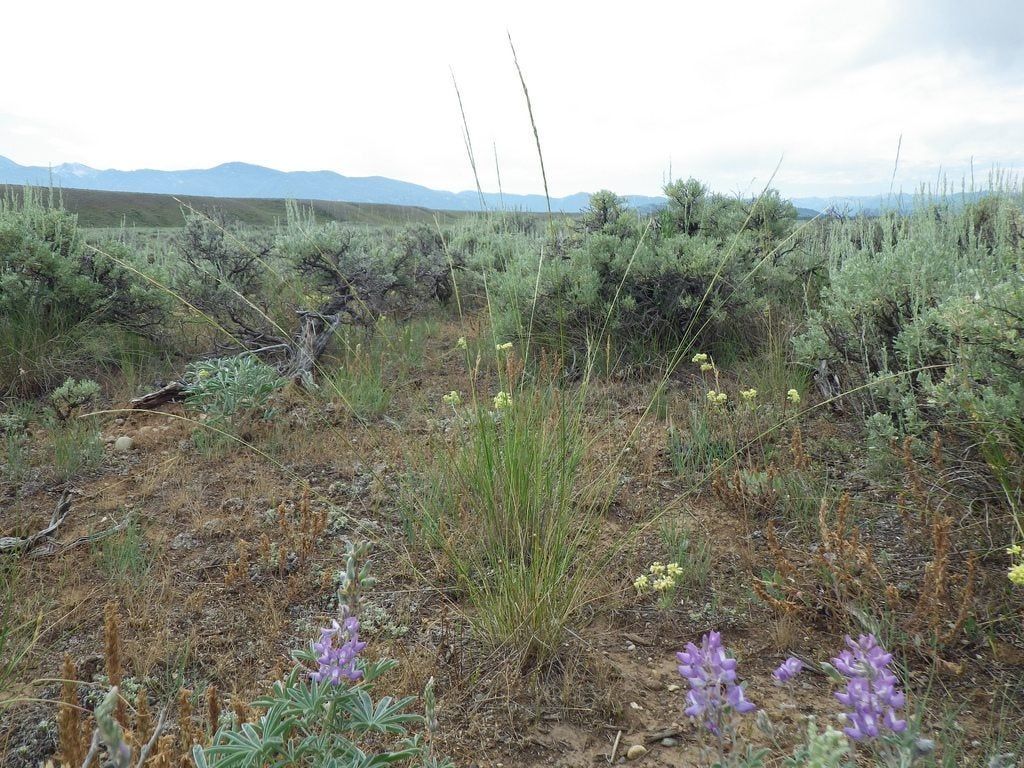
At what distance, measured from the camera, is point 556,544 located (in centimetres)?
203

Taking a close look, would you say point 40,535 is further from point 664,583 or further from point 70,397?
point 664,583

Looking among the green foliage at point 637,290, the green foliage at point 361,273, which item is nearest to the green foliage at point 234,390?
the green foliage at point 361,273

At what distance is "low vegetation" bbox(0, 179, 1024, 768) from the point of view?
1.48m

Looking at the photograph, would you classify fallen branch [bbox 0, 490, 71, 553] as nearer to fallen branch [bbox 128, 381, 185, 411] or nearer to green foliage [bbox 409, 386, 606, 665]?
fallen branch [bbox 128, 381, 185, 411]

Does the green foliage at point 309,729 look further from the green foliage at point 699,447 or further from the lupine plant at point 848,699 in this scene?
the green foliage at point 699,447

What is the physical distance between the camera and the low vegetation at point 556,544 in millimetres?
1481

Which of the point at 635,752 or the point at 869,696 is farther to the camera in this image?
the point at 635,752

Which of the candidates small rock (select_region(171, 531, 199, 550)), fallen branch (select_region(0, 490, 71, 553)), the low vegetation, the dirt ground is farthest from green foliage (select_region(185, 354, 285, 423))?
small rock (select_region(171, 531, 199, 550))

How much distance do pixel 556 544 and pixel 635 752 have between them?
61 cm

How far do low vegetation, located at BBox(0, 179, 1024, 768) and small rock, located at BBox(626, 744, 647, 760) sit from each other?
1cm

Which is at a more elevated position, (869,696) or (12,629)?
(869,696)

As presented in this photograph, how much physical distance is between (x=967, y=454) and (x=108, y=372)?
18.2 ft

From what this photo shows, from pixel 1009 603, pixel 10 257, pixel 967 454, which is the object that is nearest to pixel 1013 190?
pixel 967 454

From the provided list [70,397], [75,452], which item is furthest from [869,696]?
[70,397]
